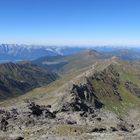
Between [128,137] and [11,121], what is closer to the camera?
[128,137]

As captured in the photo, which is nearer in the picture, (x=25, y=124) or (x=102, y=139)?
(x=102, y=139)

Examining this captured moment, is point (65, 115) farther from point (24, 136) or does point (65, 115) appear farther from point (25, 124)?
point (24, 136)

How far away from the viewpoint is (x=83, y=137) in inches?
2899

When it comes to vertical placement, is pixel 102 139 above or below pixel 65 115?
above

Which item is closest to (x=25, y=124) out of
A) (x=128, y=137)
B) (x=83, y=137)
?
(x=83, y=137)

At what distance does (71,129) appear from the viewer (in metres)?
82.9

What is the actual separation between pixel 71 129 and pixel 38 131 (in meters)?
8.74

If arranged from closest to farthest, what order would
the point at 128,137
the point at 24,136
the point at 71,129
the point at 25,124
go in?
1. the point at 128,137
2. the point at 24,136
3. the point at 71,129
4. the point at 25,124

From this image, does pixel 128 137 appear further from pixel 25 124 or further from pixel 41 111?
pixel 41 111

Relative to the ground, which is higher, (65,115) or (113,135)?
(113,135)

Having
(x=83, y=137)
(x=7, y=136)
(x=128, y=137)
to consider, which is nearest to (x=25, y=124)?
(x=7, y=136)

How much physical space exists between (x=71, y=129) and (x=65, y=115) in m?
66.4

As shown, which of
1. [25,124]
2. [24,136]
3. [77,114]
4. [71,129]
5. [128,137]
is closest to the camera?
[128,137]

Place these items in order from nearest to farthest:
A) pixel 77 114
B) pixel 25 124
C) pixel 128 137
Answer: pixel 128 137 → pixel 25 124 → pixel 77 114
